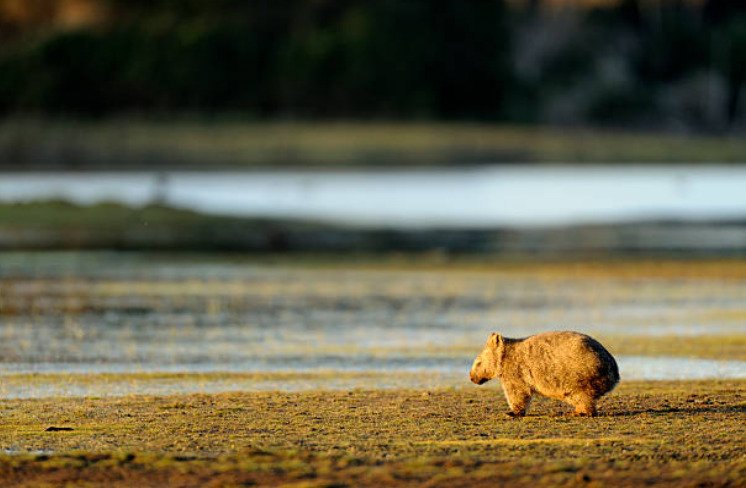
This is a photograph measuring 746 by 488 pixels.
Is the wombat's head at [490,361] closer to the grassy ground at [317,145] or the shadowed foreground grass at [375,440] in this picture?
the shadowed foreground grass at [375,440]

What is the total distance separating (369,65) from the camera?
99.2 meters

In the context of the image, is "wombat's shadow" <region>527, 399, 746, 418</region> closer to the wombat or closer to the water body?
the wombat

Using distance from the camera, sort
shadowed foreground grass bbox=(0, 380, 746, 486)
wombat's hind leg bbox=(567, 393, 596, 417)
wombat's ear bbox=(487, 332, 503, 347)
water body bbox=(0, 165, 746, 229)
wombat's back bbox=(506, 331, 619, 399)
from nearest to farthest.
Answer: shadowed foreground grass bbox=(0, 380, 746, 486) → wombat's back bbox=(506, 331, 619, 399) → wombat's hind leg bbox=(567, 393, 596, 417) → wombat's ear bbox=(487, 332, 503, 347) → water body bbox=(0, 165, 746, 229)

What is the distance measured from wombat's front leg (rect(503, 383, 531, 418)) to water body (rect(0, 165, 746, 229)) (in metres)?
31.1

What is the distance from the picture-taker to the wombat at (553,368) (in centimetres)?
1235

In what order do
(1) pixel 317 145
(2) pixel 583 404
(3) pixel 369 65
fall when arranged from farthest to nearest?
(3) pixel 369 65, (1) pixel 317 145, (2) pixel 583 404

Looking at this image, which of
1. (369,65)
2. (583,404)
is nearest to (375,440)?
(583,404)

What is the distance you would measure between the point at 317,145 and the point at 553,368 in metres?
65.7

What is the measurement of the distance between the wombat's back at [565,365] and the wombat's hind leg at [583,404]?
0.19ft

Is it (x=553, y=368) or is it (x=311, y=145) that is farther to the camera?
(x=311, y=145)

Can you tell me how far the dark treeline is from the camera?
91875 millimetres

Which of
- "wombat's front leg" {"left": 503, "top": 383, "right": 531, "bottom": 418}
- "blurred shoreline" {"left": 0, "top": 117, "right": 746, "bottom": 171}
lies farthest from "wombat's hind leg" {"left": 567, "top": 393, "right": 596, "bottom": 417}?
"blurred shoreline" {"left": 0, "top": 117, "right": 746, "bottom": 171}

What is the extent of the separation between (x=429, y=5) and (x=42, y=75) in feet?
87.7

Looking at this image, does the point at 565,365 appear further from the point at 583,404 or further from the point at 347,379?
the point at 347,379
